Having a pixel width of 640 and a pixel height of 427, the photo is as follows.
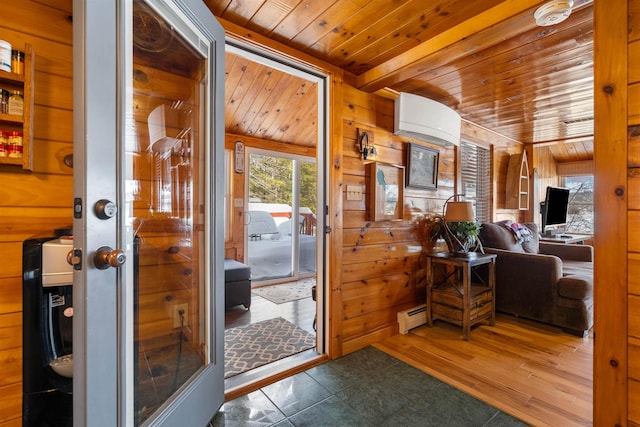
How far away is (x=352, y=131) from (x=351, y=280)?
1.18 metres

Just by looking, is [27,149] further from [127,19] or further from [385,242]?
[385,242]

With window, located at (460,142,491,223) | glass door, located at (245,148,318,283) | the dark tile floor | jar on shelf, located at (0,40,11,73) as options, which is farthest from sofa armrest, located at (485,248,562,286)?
jar on shelf, located at (0,40,11,73)

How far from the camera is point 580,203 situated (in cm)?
543

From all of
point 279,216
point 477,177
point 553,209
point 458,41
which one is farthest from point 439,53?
point 553,209

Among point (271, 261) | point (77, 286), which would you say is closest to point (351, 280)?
point (77, 286)

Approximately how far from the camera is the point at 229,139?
3.90 m

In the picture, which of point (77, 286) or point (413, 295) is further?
point (413, 295)

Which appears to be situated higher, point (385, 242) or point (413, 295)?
point (385, 242)

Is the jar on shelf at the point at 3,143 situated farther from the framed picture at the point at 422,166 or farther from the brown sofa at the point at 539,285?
the brown sofa at the point at 539,285

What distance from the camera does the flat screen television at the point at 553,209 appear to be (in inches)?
167

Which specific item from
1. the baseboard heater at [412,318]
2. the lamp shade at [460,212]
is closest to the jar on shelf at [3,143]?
the baseboard heater at [412,318]

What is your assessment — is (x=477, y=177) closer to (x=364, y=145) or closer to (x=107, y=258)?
(x=364, y=145)

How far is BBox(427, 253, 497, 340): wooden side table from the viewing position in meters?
2.56

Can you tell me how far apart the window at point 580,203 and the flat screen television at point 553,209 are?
1148mm
